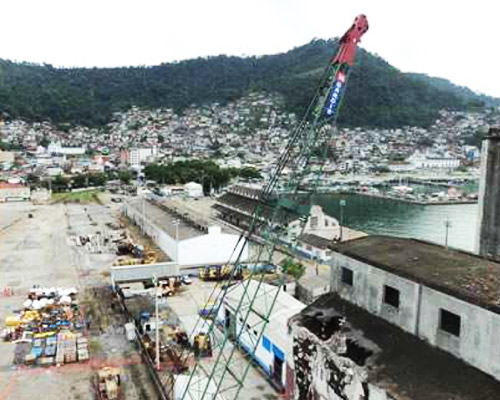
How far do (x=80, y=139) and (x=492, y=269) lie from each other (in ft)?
666

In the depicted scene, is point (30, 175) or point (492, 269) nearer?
point (492, 269)

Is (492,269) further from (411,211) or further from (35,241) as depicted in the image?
(411,211)

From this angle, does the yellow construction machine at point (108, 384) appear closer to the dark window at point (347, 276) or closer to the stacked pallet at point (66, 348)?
the stacked pallet at point (66, 348)

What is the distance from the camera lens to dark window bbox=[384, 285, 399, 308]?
36.7 ft

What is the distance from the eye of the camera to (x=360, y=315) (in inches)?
474

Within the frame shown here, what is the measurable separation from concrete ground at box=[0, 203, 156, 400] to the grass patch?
5.93 meters

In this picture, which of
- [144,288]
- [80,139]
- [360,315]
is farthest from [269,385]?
[80,139]

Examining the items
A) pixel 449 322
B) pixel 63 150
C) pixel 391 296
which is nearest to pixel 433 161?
pixel 63 150

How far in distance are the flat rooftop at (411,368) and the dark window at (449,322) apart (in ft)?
1.64

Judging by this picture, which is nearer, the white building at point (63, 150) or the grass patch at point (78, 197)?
the grass patch at point (78, 197)

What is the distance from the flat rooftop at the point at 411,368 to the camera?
351 inches

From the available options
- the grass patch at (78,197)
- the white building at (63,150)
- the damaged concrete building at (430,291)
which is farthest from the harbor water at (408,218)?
the white building at (63,150)

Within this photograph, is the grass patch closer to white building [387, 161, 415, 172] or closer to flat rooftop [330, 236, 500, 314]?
flat rooftop [330, 236, 500, 314]

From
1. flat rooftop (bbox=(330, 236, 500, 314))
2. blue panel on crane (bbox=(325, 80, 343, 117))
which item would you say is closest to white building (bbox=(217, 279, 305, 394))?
flat rooftop (bbox=(330, 236, 500, 314))
